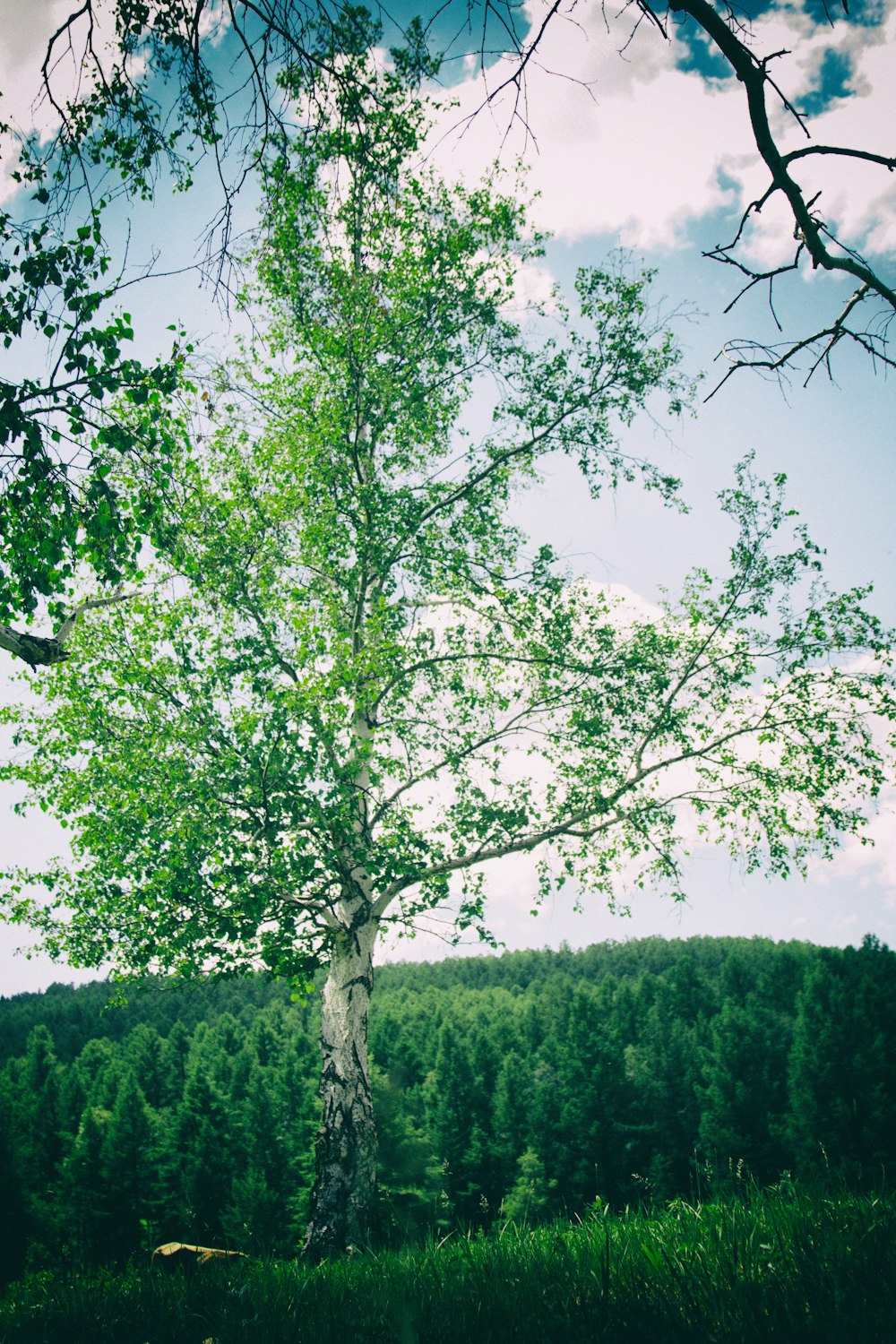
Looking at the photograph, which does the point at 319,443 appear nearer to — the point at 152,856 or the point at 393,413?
the point at 393,413

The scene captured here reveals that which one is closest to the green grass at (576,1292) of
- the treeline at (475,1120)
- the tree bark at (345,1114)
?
the tree bark at (345,1114)

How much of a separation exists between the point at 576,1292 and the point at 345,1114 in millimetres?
7898

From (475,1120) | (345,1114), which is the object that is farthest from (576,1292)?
(475,1120)

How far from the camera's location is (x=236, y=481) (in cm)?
1059

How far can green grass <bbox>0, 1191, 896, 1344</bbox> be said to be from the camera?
2514 millimetres

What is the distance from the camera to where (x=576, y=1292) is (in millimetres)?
3055

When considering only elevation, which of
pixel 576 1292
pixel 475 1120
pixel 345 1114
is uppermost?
pixel 576 1292

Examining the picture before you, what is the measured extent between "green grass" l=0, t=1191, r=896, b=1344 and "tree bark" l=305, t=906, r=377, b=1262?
5669mm

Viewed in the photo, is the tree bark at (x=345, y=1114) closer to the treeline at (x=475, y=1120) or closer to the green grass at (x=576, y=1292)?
the green grass at (x=576, y=1292)

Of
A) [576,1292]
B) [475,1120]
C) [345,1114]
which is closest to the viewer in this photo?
[576,1292]

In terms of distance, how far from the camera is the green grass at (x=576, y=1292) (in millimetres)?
2514

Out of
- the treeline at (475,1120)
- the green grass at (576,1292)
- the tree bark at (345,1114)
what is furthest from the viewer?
the treeline at (475,1120)

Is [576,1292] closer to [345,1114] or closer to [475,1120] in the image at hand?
[345,1114]

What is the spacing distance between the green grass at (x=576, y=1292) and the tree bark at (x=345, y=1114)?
18.6 ft
